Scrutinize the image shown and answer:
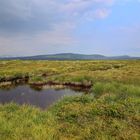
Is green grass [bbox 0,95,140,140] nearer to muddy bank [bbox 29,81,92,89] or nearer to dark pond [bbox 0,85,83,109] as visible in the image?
dark pond [bbox 0,85,83,109]

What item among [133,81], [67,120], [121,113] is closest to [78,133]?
[67,120]

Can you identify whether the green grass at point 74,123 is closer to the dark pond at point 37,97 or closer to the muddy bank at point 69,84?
the dark pond at point 37,97

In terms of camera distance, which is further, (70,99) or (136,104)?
(70,99)

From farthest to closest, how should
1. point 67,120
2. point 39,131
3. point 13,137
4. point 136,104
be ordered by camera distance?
point 136,104 < point 67,120 < point 39,131 < point 13,137

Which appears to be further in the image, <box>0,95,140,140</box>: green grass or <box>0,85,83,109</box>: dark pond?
<box>0,85,83,109</box>: dark pond

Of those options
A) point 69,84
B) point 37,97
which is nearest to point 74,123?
point 37,97

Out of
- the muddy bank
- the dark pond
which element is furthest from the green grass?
the muddy bank

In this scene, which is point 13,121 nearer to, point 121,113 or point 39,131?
point 39,131

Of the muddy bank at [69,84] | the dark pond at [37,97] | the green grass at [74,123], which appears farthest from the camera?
the muddy bank at [69,84]

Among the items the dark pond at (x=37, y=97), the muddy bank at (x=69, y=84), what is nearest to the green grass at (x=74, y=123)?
the dark pond at (x=37, y=97)

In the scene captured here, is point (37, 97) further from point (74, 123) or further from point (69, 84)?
point (74, 123)

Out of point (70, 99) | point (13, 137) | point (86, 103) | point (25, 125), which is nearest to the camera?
point (13, 137)

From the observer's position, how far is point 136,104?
60.2 ft

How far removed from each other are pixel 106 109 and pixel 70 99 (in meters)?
5.42
